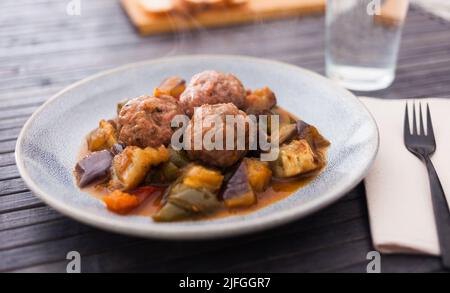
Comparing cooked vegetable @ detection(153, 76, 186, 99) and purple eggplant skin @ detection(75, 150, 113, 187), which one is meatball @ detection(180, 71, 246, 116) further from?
purple eggplant skin @ detection(75, 150, 113, 187)

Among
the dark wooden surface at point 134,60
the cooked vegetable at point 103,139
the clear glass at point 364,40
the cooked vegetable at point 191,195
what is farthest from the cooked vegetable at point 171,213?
the clear glass at point 364,40

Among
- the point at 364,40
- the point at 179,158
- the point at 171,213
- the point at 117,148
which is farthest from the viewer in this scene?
the point at 364,40

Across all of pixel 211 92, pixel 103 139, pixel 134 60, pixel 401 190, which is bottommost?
pixel 134 60

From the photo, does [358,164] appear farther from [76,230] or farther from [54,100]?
[54,100]

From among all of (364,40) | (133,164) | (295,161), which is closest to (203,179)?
(133,164)

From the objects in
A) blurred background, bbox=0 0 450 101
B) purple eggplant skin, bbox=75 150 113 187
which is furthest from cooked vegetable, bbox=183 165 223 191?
blurred background, bbox=0 0 450 101

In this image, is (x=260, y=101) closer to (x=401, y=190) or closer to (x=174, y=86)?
(x=174, y=86)

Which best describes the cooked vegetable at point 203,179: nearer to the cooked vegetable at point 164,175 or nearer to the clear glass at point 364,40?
the cooked vegetable at point 164,175
